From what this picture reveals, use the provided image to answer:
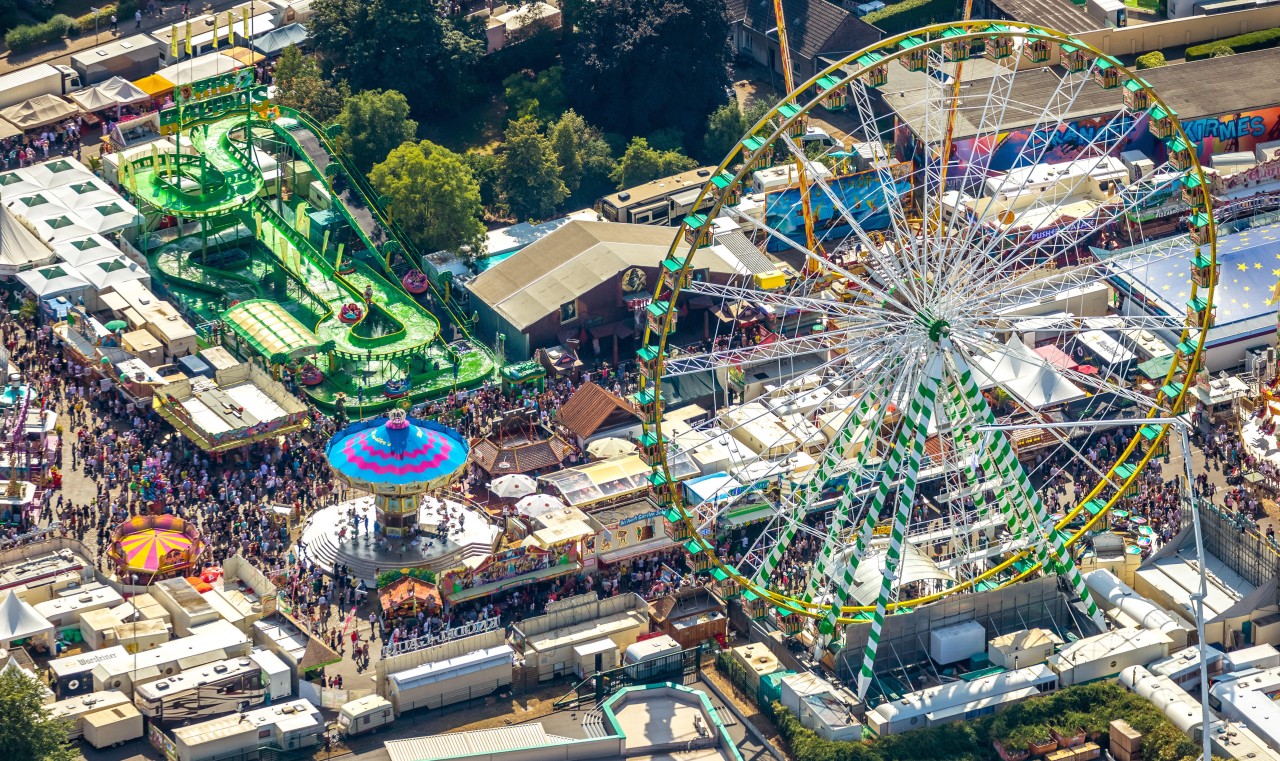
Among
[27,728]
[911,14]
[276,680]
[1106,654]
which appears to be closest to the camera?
[27,728]

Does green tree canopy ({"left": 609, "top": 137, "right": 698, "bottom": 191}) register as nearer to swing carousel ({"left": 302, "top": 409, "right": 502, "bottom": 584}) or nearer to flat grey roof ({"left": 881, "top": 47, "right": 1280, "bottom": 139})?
flat grey roof ({"left": 881, "top": 47, "right": 1280, "bottom": 139})

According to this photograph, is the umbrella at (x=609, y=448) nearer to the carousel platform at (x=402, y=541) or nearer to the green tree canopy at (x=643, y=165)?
the carousel platform at (x=402, y=541)

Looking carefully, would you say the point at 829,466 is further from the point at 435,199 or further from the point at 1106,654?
the point at 435,199

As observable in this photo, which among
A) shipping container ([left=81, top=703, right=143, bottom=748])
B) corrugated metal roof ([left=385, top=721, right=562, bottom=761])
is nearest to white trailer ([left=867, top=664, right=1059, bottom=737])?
corrugated metal roof ([left=385, top=721, right=562, bottom=761])

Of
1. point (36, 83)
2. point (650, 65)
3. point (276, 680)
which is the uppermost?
point (650, 65)

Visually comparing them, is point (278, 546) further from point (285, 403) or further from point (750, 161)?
point (750, 161)

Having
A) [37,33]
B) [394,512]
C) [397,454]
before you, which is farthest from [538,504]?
[37,33]
